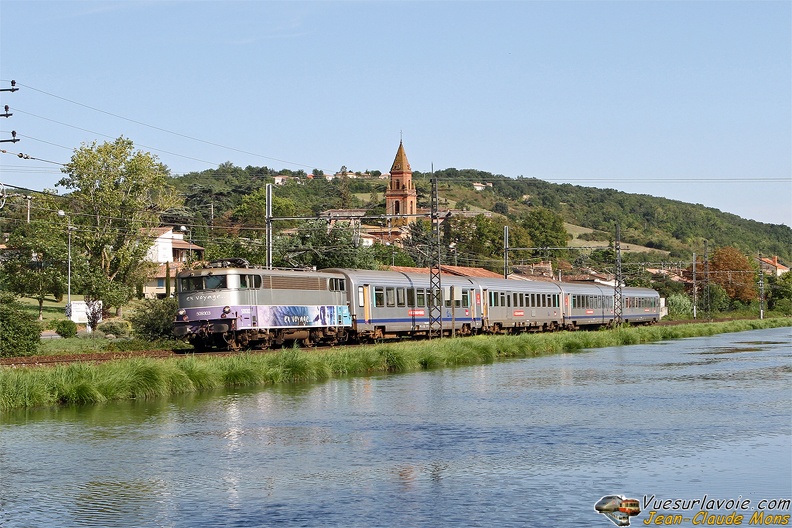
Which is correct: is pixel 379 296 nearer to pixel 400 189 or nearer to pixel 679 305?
pixel 679 305

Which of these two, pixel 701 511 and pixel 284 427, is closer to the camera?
pixel 701 511

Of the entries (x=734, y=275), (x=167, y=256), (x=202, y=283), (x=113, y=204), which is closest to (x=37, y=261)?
(x=113, y=204)

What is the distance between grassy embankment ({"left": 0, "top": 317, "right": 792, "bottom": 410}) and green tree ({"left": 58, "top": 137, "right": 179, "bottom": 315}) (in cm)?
4076

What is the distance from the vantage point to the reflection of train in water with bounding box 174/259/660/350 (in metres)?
41.4

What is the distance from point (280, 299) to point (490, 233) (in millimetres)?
122646

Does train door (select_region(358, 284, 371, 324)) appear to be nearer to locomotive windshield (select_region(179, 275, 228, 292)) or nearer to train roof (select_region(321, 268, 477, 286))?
train roof (select_region(321, 268, 477, 286))

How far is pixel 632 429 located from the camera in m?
21.7

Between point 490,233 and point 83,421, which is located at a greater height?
point 490,233

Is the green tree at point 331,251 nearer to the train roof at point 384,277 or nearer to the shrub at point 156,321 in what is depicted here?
the train roof at point 384,277

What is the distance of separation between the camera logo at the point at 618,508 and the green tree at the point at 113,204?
6957 cm

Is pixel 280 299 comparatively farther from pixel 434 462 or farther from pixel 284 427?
pixel 434 462

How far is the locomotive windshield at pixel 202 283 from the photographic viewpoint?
4138 cm

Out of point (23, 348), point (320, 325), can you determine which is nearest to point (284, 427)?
point (23, 348)

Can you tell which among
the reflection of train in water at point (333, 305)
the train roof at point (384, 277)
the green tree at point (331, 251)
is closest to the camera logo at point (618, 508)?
the reflection of train in water at point (333, 305)
